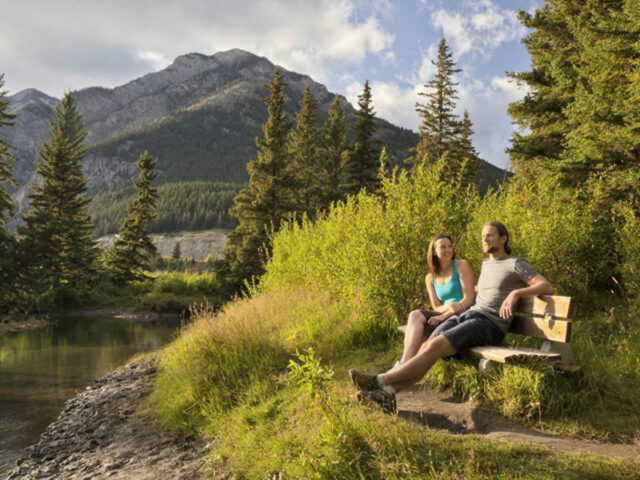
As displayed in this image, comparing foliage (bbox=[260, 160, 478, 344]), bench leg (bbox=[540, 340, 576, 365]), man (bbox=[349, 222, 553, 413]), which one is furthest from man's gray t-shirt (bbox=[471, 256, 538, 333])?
foliage (bbox=[260, 160, 478, 344])

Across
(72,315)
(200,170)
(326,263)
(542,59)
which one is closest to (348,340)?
(326,263)

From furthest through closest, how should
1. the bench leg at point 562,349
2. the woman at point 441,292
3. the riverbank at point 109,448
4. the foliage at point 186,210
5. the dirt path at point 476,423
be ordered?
the foliage at point 186,210 → the riverbank at point 109,448 → the woman at point 441,292 → the bench leg at point 562,349 → the dirt path at point 476,423

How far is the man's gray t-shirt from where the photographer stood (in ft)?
16.7

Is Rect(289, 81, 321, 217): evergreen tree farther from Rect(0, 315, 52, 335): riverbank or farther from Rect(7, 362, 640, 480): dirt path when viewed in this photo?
Rect(7, 362, 640, 480): dirt path

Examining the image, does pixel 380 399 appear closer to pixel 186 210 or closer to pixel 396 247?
pixel 396 247

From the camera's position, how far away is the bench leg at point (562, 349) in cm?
465

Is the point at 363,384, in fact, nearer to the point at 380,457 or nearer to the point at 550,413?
the point at 380,457

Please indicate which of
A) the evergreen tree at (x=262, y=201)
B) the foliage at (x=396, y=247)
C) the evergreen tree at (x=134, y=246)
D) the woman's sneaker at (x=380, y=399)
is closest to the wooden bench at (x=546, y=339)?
the woman's sneaker at (x=380, y=399)

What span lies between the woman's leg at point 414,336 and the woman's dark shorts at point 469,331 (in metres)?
0.15

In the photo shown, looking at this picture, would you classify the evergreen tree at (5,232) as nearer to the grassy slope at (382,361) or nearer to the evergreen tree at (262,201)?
the evergreen tree at (262,201)

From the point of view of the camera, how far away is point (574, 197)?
33.8 ft

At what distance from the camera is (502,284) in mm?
5168

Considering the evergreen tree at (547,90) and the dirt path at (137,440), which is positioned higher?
the evergreen tree at (547,90)

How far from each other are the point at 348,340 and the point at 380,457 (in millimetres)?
3651
